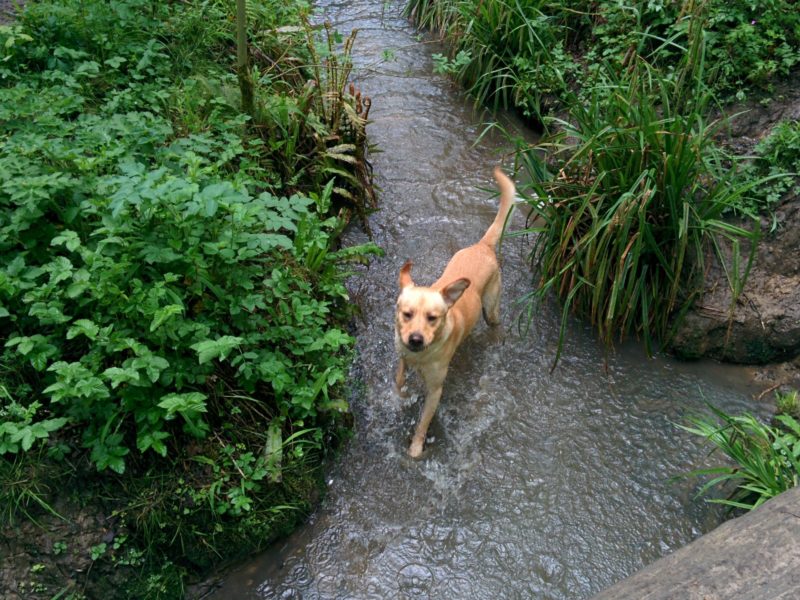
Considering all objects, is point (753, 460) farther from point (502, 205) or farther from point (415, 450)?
→ point (502, 205)

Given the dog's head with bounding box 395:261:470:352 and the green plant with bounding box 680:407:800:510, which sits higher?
the dog's head with bounding box 395:261:470:352

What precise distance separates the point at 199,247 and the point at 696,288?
3171 millimetres

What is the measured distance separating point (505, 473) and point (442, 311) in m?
1.02

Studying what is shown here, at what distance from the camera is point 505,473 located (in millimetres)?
3656

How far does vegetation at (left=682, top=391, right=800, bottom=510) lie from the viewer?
10.4 ft

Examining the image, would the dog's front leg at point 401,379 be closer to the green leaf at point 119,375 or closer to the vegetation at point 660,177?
the vegetation at point 660,177

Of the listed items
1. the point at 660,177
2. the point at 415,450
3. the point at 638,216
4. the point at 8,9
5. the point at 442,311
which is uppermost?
the point at 8,9

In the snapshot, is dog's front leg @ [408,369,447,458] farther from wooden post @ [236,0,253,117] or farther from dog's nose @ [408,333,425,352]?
wooden post @ [236,0,253,117]

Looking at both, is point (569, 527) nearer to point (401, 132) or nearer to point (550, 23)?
point (401, 132)

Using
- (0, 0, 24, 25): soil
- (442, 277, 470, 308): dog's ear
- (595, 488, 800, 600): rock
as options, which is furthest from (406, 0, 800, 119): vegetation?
(0, 0, 24, 25): soil

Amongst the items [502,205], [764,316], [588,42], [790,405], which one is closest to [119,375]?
[502,205]

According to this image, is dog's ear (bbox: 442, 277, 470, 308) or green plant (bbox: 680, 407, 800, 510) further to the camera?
dog's ear (bbox: 442, 277, 470, 308)

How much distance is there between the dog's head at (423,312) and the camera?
A: 135 inches

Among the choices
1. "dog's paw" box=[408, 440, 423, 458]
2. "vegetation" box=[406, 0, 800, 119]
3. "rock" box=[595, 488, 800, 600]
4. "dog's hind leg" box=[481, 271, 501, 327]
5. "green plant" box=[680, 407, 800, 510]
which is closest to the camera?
"rock" box=[595, 488, 800, 600]
